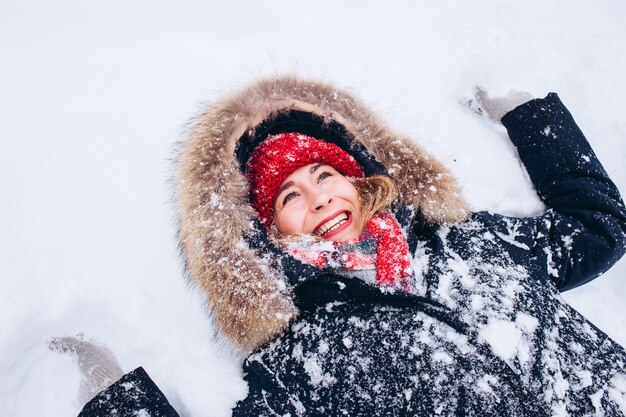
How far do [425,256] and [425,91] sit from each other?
3.70 feet

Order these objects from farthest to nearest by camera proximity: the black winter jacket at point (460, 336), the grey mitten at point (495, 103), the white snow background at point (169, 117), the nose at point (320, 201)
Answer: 1. the grey mitten at point (495, 103)
2. the white snow background at point (169, 117)
3. the nose at point (320, 201)
4. the black winter jacket at point (460, 336)

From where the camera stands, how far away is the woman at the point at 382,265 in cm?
164

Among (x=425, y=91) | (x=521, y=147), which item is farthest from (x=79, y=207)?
(x=521, y=147)

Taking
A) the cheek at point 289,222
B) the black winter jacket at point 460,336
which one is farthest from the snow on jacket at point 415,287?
the cheek at point 289,222

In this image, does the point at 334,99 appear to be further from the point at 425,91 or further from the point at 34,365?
the point at 34,365

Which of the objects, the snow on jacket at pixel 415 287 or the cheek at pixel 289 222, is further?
the cheek at pixel 289 222

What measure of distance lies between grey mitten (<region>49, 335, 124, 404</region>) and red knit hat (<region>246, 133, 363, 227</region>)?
0.98 meters

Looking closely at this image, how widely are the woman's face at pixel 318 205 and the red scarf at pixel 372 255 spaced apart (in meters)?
0.11

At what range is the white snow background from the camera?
218 centimetres

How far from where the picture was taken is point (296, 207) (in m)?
1.99

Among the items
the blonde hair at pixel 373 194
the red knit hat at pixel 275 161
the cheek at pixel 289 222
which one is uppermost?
the red knit hat at pixel 275 161

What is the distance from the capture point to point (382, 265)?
1.81 metres

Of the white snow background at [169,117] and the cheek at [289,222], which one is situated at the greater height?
the white snow background at [169,117]

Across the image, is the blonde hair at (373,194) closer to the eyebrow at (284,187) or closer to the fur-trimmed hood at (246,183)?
the fur-trimmed hood at (246,183)
